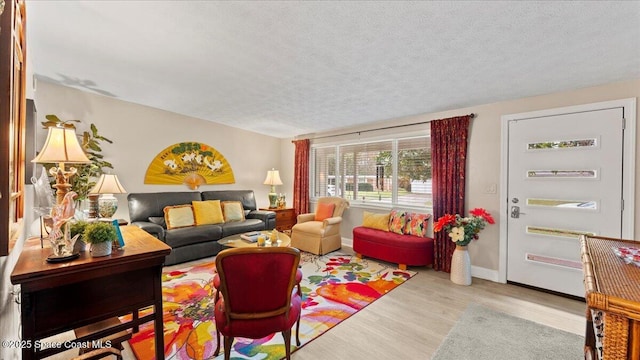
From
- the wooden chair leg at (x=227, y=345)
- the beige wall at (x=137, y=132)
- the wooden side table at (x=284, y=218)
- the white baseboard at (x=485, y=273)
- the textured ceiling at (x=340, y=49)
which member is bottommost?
the white baseboard at (x=485, y=273)

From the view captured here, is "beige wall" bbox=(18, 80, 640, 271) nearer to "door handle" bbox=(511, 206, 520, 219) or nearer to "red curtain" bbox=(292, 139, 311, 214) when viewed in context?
"door handle" bbox=(511, 206, 520, 219)

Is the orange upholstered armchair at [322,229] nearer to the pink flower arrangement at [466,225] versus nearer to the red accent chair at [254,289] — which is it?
the pink flower arrangement at [466,225]

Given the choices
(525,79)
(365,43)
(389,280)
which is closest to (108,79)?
(365,43)

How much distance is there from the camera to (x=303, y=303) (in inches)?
103

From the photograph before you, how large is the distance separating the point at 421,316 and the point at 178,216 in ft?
11.8

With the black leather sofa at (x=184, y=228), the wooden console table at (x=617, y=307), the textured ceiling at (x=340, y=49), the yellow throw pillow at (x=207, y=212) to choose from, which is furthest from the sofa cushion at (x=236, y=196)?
the wooden console table at (x=617, y=307)

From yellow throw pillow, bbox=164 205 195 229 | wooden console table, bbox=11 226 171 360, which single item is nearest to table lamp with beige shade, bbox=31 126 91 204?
wooden console table, bbox=11 226 171 360

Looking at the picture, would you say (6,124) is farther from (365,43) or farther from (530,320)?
(530,320)

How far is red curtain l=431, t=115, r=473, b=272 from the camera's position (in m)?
3.39

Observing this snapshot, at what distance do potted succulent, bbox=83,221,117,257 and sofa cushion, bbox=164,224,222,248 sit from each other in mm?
2459

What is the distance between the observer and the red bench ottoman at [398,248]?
11.4 feet

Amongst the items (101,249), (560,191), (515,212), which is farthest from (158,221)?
(560,191)

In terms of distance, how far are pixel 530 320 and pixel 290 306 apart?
89.4 inches

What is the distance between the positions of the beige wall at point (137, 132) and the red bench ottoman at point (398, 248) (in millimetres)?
3063
